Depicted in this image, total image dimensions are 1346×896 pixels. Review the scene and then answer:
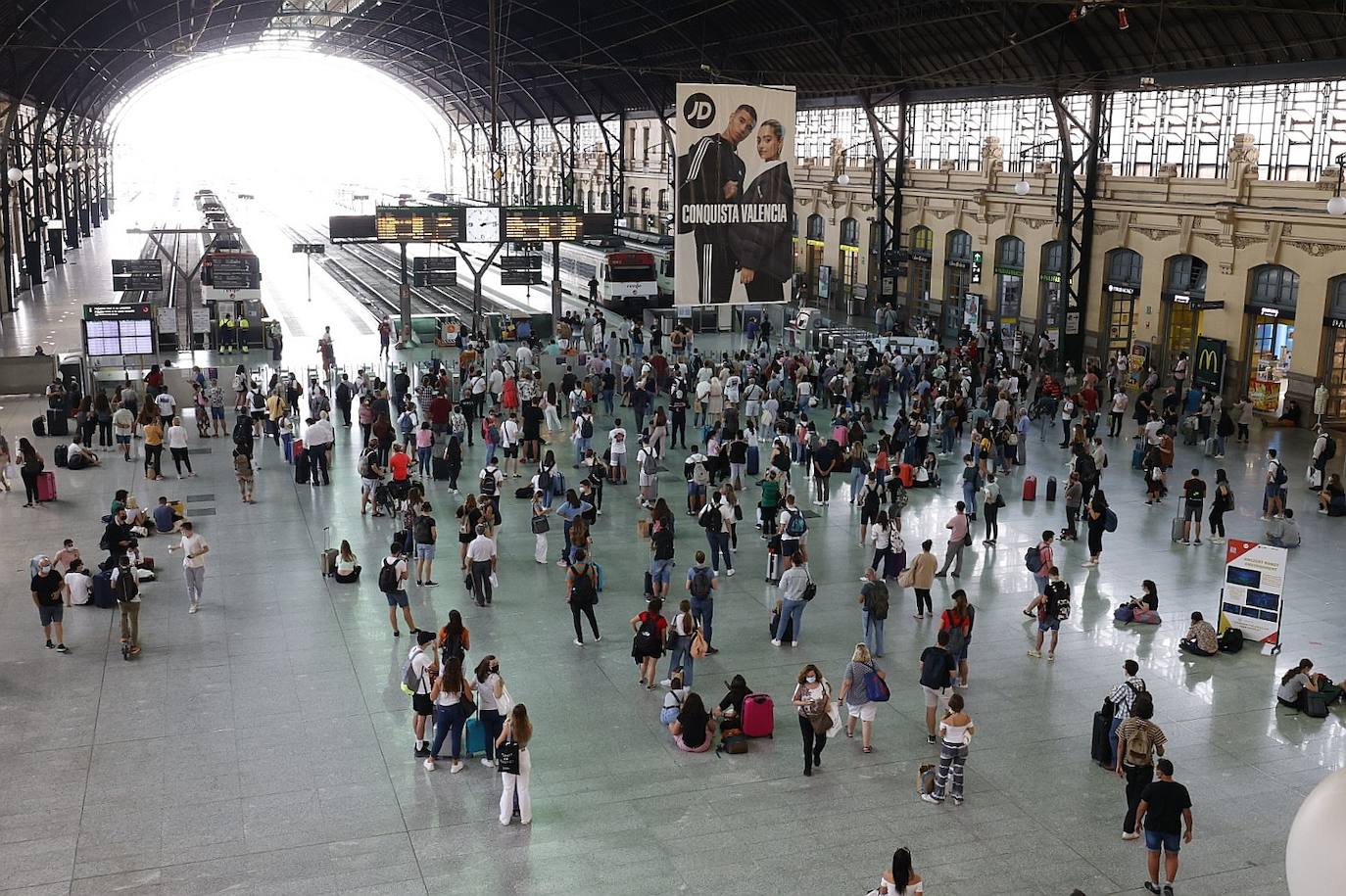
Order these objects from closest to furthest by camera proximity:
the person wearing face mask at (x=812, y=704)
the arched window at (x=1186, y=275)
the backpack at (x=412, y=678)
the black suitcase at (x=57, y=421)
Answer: the person wearing face mask at (x=812, y=704), the backpack at (x=412, y=678), the black suitcase at (x=57, y=421), the arched window at (x=1186, y=275)

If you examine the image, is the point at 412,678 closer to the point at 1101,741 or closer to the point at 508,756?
the point at 508,756

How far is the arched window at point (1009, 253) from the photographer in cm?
4269

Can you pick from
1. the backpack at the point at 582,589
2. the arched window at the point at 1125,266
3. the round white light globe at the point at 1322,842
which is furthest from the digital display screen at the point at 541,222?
the round white light globe at the point at 1322,842

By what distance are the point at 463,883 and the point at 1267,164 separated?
1199 inches

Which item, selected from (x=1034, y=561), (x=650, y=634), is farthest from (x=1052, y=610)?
(x=650, y=634)

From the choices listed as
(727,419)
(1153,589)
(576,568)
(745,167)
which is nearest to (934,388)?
(727,419)

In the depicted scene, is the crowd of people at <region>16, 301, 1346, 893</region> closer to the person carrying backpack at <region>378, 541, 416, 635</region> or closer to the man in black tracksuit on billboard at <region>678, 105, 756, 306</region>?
the person carrying backpack at <region>378, 541, 416, 635</region>

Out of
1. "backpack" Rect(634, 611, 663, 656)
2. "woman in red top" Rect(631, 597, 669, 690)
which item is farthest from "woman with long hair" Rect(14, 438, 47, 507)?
"backpack" Rect(634, 611, 663, 656)

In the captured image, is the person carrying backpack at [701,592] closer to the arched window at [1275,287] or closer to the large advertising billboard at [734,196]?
the large advertising billboard at [734,196]

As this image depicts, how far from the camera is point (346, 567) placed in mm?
17203

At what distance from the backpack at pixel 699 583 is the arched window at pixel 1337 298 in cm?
2251

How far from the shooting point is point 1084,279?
39.0 m

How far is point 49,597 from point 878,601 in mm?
9477

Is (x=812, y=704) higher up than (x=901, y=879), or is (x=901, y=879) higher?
(x=901, y=879)
